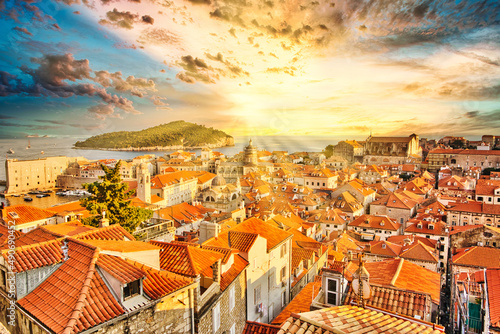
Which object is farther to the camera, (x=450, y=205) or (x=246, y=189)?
(x=246, y=189)

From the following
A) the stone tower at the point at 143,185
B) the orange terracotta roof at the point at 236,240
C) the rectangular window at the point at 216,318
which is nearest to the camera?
the rectangular window at the point at 216,318

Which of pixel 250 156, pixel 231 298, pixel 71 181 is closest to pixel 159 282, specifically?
pixel 231 298

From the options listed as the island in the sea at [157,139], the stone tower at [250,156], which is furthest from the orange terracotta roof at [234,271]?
the island in the sea at [157,139]

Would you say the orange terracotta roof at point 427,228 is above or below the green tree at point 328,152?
below

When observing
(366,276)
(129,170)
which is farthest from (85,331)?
(129,170)

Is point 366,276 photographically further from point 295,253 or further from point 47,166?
point 47,166

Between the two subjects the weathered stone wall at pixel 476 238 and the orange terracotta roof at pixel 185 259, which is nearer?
the orange terracotta roof at pixel 185 259

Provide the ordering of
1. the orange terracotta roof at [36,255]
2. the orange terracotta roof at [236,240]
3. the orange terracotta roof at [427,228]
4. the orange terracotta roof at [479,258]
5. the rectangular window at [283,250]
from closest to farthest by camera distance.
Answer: the orange terracotta roof at [36,255], the orange terracotta roof at [236,240], the rectangular window at [283,250], the orange terracotta roof at [479,258], the orange terracotta roof at [427,228]

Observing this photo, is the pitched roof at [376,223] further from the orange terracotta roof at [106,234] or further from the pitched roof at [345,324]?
the pitched roof at [345,324]
